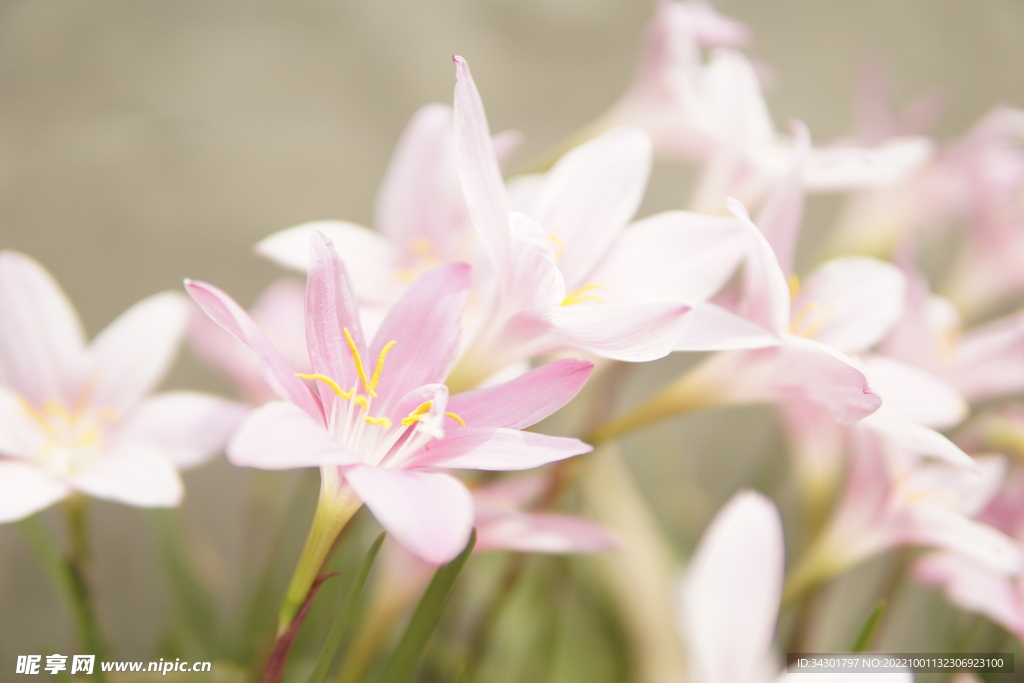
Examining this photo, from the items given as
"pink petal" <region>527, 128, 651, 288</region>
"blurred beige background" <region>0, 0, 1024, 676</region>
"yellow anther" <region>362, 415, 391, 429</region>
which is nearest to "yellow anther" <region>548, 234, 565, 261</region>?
"pink petal" <region>527, 128, 651, 288</region>

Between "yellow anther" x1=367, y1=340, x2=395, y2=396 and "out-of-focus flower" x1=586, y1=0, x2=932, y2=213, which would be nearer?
"yellow anther" x1=367, y1=340, x2=395, y2=396

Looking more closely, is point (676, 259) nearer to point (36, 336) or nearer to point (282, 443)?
point (282, 443)

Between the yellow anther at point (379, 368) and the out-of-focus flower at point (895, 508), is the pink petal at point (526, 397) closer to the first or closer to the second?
the yellow anther at point (379, 368)

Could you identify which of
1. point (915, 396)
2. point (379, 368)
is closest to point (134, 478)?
point (379, 368)

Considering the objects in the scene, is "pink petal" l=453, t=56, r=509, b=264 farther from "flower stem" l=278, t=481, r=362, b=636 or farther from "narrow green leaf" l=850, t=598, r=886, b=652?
"narrow green leaf" l=850, t=598, r=886, b=652

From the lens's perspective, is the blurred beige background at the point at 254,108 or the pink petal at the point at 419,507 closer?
the pink petal at the point at 419,507

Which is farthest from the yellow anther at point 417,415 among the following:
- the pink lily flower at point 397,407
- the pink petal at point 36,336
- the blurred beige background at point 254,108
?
the blurred beige background at point 254,108
